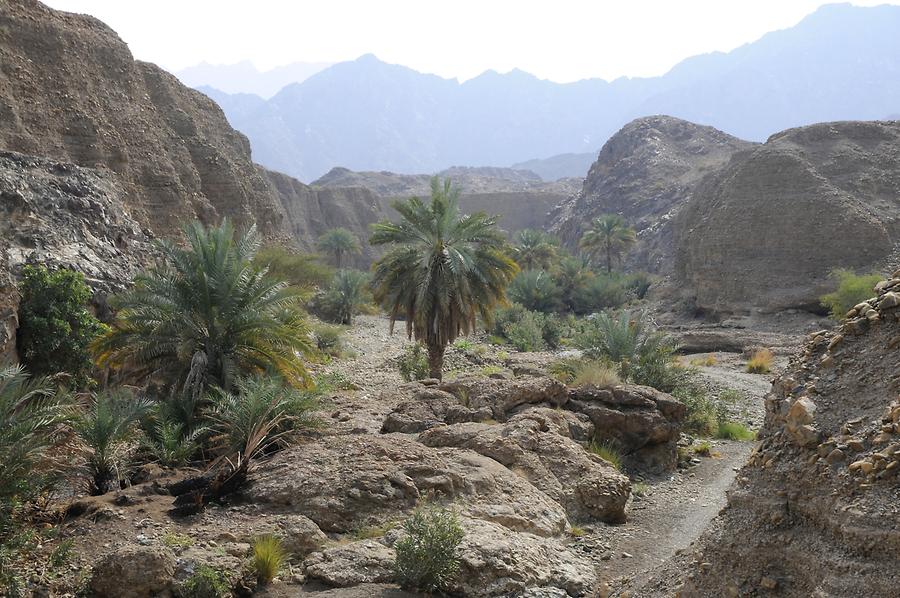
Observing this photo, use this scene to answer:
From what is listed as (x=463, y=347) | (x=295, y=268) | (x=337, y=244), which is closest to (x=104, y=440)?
(x=463, y=347)

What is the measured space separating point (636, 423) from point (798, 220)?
1180 inches

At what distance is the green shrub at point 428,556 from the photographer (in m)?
6.32

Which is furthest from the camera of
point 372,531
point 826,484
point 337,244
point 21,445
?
point 337,244

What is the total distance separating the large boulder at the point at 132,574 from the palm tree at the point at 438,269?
1036 centimetres

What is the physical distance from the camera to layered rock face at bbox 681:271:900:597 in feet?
14.5

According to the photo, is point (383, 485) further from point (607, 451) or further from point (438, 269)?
point (438, 269)

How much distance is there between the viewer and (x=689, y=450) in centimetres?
1361

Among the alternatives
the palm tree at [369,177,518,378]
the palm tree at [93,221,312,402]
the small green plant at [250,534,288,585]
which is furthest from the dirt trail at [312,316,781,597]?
the palm tree at [369,177,518,378]

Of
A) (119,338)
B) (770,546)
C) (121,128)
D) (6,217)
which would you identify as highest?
(121,128)

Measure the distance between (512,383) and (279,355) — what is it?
4.09 meters

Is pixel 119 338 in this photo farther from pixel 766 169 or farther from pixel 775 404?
pixel 766 169

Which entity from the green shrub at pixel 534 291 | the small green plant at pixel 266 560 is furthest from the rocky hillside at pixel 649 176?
the small green plant at pixel 266 560

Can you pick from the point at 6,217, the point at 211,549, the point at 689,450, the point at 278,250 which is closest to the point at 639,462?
the point at 689,450

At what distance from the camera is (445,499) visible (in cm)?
802
